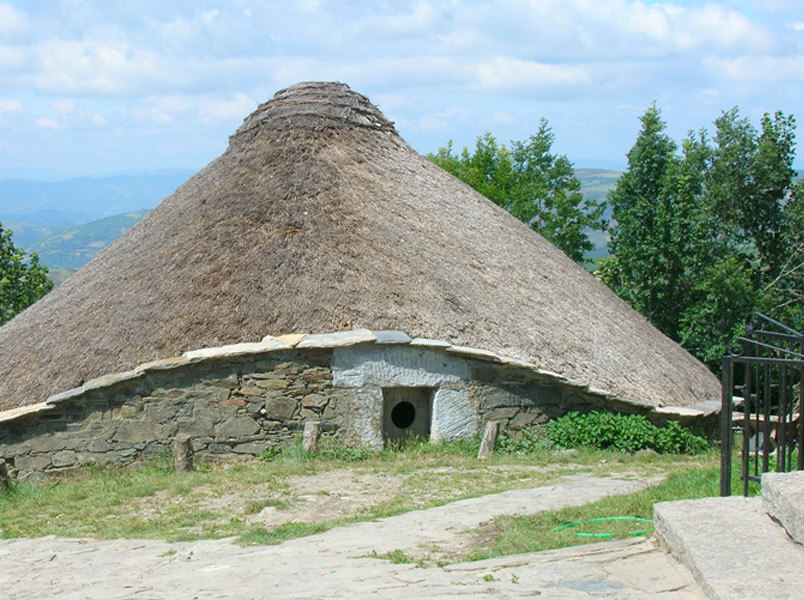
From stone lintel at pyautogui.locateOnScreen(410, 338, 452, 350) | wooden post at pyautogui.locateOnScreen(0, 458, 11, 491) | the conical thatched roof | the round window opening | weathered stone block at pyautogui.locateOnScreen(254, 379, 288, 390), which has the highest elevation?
the conical thatched roof

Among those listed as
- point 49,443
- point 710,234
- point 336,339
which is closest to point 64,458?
point 49,443

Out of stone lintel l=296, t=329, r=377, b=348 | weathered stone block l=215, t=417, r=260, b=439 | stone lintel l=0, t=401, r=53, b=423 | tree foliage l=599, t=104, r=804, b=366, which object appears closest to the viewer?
stone lintel l=0, t=401, r=53, b=423

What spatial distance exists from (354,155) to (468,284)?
3.54 m

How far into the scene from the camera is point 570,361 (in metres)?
13.1

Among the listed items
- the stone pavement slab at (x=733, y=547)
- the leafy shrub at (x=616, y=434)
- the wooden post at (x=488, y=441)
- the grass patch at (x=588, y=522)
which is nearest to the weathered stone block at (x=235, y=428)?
the wooden post at (x=488, y=441)

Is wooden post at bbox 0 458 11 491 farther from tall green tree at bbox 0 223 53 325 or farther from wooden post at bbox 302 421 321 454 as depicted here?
tall green tree at bbox 0 223 53 325

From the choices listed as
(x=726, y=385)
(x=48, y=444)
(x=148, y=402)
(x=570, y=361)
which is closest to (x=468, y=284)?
(x=570, y=361)

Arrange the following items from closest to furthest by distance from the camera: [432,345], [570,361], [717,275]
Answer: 1. [432,345]
2. [570,361]
3. [717,275]

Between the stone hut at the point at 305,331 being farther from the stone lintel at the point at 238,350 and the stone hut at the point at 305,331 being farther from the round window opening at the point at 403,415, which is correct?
the round window opening at the point at 403,415

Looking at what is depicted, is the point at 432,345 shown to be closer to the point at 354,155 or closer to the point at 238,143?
the point at 354,155

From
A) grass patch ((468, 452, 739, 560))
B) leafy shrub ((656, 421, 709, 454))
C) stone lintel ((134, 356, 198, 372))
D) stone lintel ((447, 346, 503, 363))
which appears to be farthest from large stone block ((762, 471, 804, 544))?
stone lintel ((134, 356, 198, 372))

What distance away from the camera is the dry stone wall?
11.5 metres

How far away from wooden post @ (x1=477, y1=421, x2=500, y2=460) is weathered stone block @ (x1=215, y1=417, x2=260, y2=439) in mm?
3181

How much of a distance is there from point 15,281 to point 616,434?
16793 millimetres
